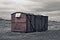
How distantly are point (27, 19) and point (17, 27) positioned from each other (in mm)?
2458

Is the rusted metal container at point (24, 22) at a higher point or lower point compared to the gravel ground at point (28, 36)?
higher

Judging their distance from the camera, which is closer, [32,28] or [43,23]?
[32,28]

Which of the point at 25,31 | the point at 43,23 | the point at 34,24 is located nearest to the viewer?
the point at 25,31

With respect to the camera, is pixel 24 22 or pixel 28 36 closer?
pixel 28 36

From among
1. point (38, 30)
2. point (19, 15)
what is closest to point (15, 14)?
point (19, 15)

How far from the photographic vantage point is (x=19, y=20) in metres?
28.7

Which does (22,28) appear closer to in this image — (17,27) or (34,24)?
(17,27)

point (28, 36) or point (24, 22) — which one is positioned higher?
point (24, 22)

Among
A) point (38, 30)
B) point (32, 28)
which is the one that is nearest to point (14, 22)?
point (32, 28)

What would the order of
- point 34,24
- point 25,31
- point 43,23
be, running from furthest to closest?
point 43,23, point 34,24, point 25,31

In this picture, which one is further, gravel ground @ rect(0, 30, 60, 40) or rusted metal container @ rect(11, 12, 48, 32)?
rusted metal container @ rect(11, 12, 48, 32)

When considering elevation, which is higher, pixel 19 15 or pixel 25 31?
pixel 19 15

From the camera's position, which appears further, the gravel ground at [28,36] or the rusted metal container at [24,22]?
the rusted metal container at [24,22]

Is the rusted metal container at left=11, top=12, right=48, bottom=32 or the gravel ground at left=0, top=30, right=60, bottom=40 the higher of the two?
the rusted metal container at left=11, top=12, right=48, bottom=32
